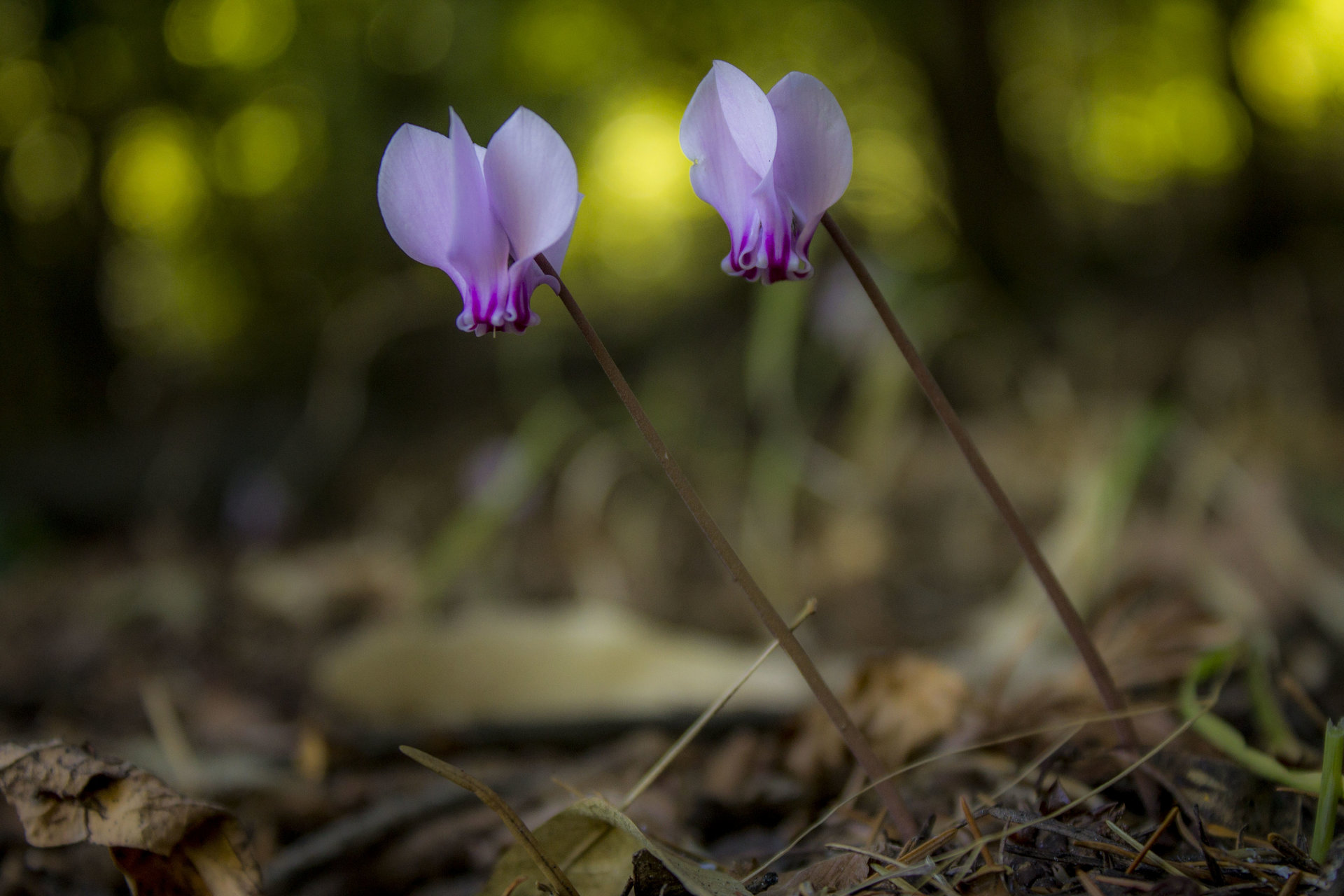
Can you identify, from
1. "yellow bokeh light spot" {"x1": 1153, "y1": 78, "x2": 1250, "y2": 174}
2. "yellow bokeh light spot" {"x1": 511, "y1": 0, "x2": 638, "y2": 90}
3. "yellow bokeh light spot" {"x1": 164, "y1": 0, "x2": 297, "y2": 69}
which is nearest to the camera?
"yellow bokeh light spot" {"x1": 1153, "y1": 78, "x2": 1250, "y2": 174}

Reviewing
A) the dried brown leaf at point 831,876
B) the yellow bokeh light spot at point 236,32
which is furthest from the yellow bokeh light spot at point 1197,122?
the yellow bokeh light spot at point 236,32

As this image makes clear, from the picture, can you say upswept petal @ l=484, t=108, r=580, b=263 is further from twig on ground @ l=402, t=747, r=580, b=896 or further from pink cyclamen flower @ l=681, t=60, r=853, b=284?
twig on ground @ l=402, t=747, r=580, b=896

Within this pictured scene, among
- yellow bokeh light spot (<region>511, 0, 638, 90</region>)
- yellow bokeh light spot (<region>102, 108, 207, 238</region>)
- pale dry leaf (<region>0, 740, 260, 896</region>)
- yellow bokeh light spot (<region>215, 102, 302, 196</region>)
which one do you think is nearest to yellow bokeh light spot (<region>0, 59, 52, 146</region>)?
yellow bokeh light spot (<region>102, 108, 207, 238</region>)

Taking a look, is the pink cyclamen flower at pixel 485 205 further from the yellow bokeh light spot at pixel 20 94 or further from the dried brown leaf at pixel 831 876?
the yellow bokeh light spot at pixel 20 94

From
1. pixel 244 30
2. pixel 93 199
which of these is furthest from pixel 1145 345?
pixel 244 30

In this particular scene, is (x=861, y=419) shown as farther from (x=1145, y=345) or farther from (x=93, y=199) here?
(x=93, y=199)

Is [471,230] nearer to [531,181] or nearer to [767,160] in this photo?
[531,181]

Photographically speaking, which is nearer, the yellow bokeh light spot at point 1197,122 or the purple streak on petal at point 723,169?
the purple streak on petal at point 723,169

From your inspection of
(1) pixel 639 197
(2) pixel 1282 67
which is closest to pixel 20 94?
(1) pixel 639 197
